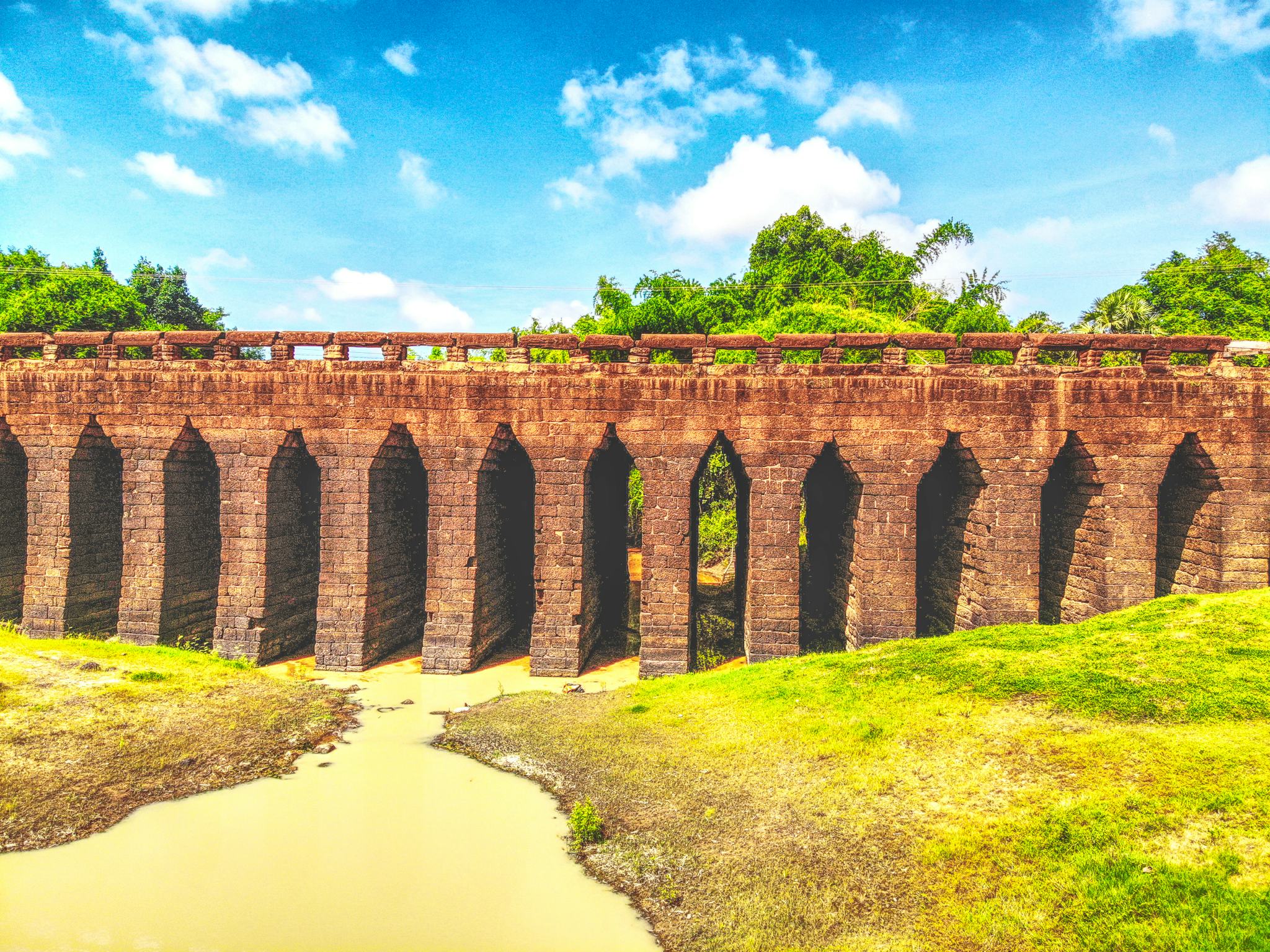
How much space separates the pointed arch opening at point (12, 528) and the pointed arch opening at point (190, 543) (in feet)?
12.8

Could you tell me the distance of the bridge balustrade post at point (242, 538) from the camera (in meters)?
13.1

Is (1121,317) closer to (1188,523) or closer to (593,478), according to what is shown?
(1188,523)

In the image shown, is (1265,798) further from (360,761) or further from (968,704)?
(360,761)

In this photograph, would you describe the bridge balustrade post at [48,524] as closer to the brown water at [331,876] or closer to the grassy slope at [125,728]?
the grassy slope at [125,728]

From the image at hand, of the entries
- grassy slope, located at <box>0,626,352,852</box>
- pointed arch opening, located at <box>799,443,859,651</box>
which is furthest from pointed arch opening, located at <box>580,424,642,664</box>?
grassy slope, located at <box>0,626,352,852</box>

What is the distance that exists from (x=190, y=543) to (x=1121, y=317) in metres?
29.2

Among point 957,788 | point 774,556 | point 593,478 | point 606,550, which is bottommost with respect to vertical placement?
point 957,788

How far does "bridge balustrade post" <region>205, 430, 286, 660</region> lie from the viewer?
1311 cm

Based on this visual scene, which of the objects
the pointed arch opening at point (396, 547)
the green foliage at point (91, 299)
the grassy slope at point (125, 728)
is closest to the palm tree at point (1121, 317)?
the pointed arch opening at point (396, 547)

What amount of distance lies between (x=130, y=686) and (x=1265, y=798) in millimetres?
13544

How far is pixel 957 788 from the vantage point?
6.70m

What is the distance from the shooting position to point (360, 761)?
→ 912 centimetres

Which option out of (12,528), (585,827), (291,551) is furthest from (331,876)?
(12,528)

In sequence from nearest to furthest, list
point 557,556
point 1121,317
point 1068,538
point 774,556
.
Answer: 1. point 774,556
2. point 557,556
3. point 1068,538
4. point 1121,317
